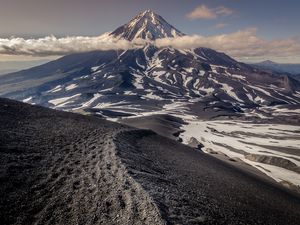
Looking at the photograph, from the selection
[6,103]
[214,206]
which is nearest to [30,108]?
[6,103]

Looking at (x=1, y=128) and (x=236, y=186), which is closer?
(x=1, y=128)

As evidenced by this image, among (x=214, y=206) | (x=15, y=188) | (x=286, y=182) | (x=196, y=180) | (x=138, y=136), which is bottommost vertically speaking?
(x=286, y=182)

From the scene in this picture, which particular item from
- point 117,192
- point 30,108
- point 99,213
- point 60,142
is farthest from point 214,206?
point 30,108

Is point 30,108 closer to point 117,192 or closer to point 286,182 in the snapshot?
point 117,192

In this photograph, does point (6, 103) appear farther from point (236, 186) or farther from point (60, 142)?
point (236, 186)

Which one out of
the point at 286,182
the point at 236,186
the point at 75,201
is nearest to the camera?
the point at 75,201

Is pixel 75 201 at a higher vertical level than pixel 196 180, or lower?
higher

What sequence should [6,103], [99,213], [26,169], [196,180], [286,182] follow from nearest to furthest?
[99,213]
[26,169]
[196,180]
[6,103]
[286,182]
